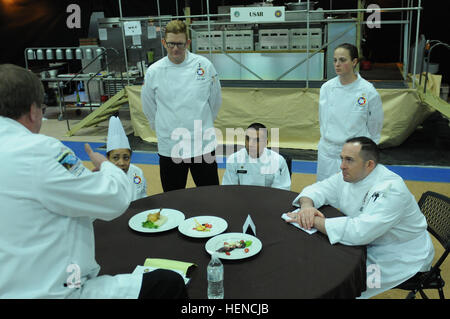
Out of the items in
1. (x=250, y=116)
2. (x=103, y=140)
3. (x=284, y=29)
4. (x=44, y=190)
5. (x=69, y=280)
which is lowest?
(x=103, y=140)

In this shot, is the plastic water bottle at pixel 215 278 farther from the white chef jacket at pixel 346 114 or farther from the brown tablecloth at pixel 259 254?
the white chef jacket at pixel 346 114

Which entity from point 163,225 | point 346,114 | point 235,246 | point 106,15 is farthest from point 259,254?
point 106,15

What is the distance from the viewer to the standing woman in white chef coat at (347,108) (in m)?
3.11

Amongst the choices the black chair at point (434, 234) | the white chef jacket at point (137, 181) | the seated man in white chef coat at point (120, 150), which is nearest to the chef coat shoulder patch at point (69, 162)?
the seated man in white chef coat at point (120, 150)

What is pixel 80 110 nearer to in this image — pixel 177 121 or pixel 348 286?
pixel 177 121

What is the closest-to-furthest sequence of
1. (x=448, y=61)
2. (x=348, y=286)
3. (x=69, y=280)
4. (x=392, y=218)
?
(x=69, y=280) → (x=348, y=286) → (x=392, y=218) → (x=448, y=61)

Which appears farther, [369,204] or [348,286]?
Answer: [369,204]

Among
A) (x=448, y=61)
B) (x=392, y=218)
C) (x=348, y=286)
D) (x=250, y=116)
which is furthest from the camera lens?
(x=448, y=61)

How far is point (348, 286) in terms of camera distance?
1.60 meters

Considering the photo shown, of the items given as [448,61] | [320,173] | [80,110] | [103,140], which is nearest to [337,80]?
[320,173]

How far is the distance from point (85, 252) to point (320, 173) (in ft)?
7.78

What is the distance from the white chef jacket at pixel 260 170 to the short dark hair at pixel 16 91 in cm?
178

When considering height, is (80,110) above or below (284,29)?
below

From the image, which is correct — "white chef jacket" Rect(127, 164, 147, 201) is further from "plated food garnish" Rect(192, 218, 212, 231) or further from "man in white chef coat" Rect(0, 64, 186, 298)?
"man in white chef coat" Rect(0, 64, 186, 298)
